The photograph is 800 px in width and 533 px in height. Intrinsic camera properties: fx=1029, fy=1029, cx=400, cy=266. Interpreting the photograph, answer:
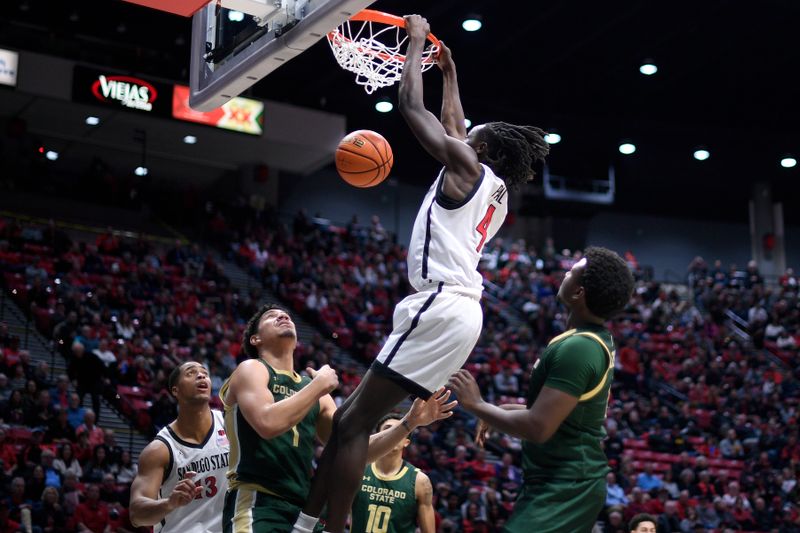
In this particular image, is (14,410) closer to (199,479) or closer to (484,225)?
(199,479)

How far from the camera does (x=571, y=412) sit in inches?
158

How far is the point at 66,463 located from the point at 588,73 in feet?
50.3

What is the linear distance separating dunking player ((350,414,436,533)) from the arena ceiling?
505 inches

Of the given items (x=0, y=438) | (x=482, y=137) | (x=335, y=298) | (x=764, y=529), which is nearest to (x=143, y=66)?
(x=335, y=298)

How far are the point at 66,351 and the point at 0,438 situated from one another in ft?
9.86

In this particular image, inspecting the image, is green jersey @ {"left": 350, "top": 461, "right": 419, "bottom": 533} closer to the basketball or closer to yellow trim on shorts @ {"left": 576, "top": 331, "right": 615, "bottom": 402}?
the basketball

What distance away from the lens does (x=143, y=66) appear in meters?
21.9

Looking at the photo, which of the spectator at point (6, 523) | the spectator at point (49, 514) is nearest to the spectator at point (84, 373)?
the spectator at point (49, 514)

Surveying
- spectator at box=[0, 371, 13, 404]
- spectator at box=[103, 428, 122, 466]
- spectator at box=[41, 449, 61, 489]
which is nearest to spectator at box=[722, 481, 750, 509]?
spectator at box=[103, 428, 122, 466]

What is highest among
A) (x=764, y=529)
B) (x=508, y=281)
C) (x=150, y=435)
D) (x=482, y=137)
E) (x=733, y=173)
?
(x=733, y=173)

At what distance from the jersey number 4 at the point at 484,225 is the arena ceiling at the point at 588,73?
571 inches

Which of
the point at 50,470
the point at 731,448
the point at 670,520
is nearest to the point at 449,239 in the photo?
the point at 50,470

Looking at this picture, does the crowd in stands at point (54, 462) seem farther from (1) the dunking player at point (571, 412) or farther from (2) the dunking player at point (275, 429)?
(1) the dunking player at point (571, 412)

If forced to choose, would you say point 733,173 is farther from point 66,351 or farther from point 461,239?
point 461,239
